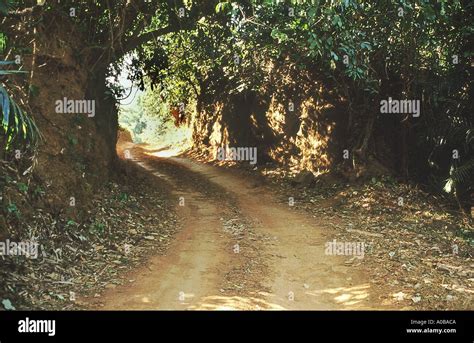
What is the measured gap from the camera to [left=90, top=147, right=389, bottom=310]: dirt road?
6.97 metres

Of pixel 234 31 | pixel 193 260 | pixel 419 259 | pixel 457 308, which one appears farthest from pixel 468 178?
pixel 193 260

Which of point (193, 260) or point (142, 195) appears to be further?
point (142, 195)

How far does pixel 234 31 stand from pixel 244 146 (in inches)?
284

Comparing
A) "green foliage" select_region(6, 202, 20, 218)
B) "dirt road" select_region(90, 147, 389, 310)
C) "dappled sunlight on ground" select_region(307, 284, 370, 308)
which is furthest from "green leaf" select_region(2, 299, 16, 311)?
"dappled sunlight on ground" select_region(307, 284, 370, 308)

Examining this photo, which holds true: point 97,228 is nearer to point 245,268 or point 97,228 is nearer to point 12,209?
point 12,209

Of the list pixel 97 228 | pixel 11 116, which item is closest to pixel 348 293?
pixel 97 228

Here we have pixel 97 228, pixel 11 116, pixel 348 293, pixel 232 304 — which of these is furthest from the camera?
pixel 97 228

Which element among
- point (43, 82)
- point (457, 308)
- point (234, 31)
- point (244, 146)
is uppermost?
point (234, 31)

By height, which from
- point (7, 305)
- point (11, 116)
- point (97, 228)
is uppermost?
point (11, 116)

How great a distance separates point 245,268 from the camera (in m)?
8.38

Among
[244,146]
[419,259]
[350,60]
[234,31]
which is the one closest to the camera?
[419,259]

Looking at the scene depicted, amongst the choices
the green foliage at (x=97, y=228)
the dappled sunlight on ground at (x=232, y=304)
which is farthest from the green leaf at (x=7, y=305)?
the green foliage at (x=97, y=228)

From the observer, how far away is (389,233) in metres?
10.9

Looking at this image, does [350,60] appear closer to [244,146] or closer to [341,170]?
[341,170]
